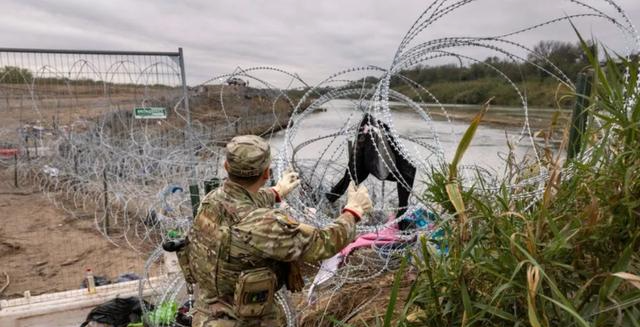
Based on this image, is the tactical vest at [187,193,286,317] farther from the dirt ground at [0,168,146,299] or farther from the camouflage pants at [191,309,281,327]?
the dirt ground at [0,168,146,299]

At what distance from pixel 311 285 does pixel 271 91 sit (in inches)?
77.3

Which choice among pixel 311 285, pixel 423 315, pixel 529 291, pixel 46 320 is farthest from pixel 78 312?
pixel 529 291

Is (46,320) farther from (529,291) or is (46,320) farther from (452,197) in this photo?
(529,291)

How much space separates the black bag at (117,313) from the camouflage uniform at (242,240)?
1.82 metres

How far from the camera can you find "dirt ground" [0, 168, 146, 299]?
568 centimetres

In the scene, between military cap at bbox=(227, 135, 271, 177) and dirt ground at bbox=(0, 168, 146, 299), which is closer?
military cap at bbox=(227, 135, 271, 177)

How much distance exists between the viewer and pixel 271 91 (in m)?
4.57

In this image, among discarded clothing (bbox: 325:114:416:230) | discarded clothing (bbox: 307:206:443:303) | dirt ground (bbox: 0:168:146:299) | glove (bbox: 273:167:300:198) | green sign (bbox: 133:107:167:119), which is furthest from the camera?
dirt ground (bbox: 0:168:146:299)

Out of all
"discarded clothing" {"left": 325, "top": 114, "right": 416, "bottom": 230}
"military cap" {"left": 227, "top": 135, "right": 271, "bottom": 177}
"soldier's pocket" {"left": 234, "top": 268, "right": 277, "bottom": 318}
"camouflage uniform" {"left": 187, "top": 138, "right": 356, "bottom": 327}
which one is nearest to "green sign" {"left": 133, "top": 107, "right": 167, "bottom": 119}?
"discarded clothing" {"left": 325, "top": 114, "right": 416, "bottom": 230}

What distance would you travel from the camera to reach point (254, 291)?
2301mm

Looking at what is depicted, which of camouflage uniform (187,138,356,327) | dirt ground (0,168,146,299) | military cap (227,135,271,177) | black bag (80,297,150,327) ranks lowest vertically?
dirt ground (0,168,146,299)

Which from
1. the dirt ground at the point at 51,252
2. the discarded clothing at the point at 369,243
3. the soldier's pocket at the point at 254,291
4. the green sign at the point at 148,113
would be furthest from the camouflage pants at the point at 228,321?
the dirt ground at the point at 51,252

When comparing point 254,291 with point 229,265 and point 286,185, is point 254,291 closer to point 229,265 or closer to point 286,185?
point 229,265

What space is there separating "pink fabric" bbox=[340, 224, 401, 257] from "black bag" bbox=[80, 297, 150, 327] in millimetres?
1904
